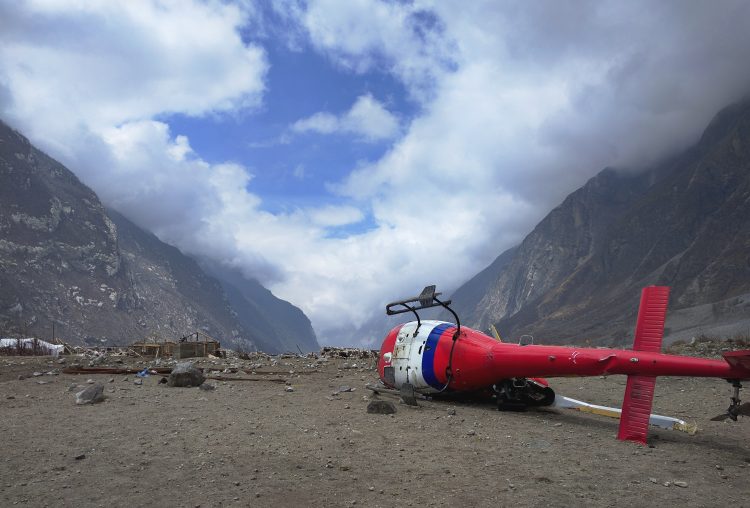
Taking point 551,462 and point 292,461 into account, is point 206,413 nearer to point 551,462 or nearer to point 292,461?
point 292,461

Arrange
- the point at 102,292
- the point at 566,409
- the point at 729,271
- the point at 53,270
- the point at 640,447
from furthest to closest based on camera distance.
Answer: the point at 102,292
the point at 53,270
the point at 729,271
the point at 566,409
the point at 640,447

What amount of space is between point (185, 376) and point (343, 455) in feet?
24.3

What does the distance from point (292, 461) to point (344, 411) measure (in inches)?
130

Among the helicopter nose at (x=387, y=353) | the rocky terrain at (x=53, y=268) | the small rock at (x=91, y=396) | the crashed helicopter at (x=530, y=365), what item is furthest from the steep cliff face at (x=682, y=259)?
the small rock at (x=91, y=396)

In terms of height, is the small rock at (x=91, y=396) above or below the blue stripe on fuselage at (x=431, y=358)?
below

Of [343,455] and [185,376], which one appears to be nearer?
[343,455]

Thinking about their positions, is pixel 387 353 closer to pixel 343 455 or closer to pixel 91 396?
pixel 343 455

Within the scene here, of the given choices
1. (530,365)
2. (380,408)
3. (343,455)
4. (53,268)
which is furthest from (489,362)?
(53,268)

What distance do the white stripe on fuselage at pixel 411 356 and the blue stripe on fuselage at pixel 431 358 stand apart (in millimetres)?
88

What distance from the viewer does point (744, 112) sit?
174 metres

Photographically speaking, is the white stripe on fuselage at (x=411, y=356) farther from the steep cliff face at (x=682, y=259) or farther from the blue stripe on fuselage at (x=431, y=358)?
the steep cliff face at (x=682, y=259)

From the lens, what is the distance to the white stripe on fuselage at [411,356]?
12.0 m

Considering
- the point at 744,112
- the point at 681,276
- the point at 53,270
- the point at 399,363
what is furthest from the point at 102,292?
the point at 744,112

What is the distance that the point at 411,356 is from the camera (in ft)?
40.3
